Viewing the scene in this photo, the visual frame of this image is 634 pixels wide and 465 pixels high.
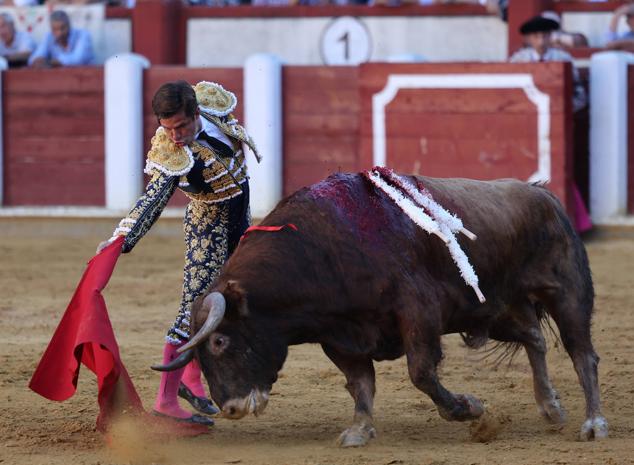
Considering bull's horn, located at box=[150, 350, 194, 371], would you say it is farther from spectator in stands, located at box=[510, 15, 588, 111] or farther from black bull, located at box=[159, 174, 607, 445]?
spectator in stands, located at box=[510, 15, 588, 111]

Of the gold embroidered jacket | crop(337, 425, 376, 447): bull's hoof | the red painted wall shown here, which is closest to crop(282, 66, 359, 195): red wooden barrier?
the red painted wall

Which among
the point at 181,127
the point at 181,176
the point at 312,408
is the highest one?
the point at 181,127

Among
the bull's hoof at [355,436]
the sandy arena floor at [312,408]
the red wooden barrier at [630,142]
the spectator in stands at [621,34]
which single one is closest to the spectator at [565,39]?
the spectator in stands at [621,34]


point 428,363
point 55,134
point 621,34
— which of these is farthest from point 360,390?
point 55,134

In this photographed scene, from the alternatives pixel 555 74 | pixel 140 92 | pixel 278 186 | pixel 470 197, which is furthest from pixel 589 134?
pixel 470 197

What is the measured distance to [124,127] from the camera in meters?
9.18

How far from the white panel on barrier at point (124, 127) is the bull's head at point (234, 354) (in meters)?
5.65

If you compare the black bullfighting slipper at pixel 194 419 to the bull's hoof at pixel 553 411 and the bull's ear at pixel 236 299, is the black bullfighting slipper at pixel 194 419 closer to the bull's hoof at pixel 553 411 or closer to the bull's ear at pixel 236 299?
the bull's ear at pixel 236 299

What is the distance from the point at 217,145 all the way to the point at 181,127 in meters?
0.22

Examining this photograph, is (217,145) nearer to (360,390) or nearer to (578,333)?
(360,390)

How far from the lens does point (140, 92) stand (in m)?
9.19

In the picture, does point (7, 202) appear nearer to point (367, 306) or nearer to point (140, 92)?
point (140, 92)

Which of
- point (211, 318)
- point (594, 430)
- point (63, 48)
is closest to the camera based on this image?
point (211, 318)

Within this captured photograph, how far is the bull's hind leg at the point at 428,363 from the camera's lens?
365 cm
